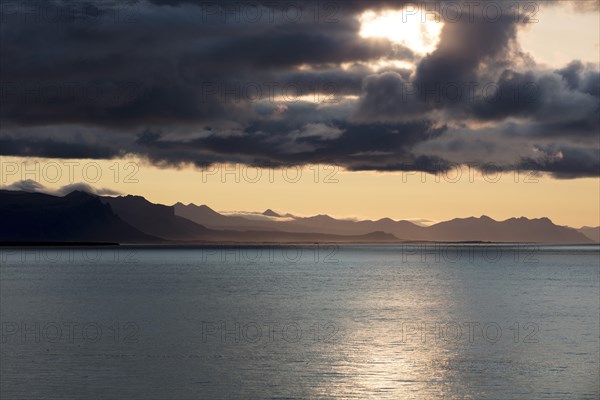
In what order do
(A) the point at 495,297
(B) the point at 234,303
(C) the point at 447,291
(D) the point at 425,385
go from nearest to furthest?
1. (D) the point at 425,385
2. (B) the point at 234,303
3. (A) the point at 495,297
4. (C) the point at 447,291

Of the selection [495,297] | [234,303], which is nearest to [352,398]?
[234,303]

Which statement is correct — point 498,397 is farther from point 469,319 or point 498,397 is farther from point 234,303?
point 234,303

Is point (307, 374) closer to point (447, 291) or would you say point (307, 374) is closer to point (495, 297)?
point (495, 297)

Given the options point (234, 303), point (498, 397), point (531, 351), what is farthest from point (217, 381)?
point (234, 303)

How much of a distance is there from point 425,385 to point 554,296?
86.5 meters

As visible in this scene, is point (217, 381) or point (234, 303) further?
point (234, 303)

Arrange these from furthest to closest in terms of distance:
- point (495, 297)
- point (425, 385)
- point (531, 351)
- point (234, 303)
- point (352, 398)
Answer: point (495, 297)
point (234, 303)
point (531, 351)
point (425, 385)
point (352, 398)

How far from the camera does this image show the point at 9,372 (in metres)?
52.1

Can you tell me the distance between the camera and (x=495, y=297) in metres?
127

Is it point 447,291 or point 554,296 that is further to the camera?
point 447,291

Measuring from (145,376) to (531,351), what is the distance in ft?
105

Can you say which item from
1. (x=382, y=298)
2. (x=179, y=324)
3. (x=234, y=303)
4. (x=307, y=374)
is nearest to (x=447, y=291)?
(x=382, y=298)

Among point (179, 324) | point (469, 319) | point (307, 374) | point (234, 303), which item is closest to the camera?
point (307, 374)

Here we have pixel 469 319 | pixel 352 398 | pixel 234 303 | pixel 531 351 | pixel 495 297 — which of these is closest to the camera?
pixel 352 398
